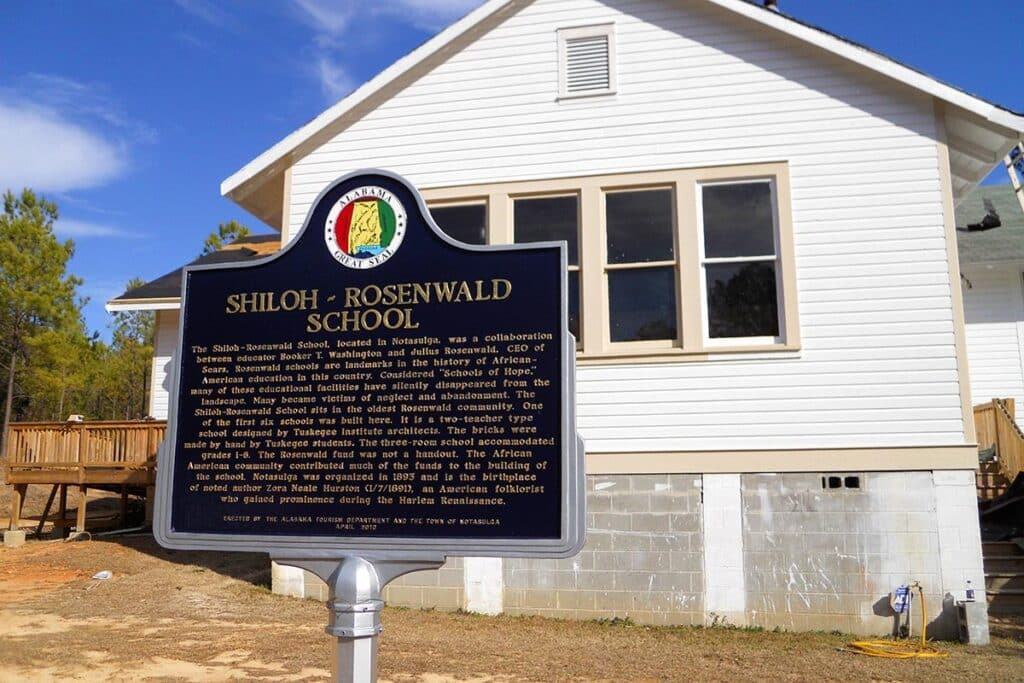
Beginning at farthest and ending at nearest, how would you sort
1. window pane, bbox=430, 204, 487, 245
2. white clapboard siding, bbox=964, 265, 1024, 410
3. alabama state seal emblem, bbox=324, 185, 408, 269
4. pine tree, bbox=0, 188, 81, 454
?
pine tree, bbox=0, 188, 81, 454 < white clapboard siding, bbox=964, 265, 1024, 410 < window pane, bbox=430, 204, 487, 245 < alabama state seal emblem, bbox=324, 185, 408, 269

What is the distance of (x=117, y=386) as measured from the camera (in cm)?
4312

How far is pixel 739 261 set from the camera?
9945mm

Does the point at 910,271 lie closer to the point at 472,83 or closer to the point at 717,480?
the point at 717,480

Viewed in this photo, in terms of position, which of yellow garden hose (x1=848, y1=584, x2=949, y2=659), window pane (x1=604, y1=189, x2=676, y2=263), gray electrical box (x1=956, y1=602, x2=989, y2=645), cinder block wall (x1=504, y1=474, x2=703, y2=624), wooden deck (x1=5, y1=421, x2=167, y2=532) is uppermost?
window pane (x1=604, y1=189, x2=676, y2=263)

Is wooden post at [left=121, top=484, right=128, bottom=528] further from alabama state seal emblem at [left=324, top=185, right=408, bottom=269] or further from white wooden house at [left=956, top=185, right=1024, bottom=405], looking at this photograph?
white wooden house at [left=956, top=185, right=1024, bottom=405]

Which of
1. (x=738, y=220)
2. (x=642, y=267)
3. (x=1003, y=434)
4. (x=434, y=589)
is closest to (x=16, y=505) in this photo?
(x=434, y=589)

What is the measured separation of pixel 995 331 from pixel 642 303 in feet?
37.0

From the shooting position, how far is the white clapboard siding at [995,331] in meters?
17.1

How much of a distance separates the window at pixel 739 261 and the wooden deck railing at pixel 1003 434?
253 inches

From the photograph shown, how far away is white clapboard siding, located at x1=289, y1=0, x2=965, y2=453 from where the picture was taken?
30.9 ft

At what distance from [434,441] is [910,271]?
7.29 metres

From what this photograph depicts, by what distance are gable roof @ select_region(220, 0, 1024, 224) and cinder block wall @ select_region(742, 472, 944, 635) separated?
13.7 ft

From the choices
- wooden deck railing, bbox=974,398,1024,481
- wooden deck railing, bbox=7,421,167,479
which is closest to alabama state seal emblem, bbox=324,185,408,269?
wooden deck railing, bbox=974,398,1024,481

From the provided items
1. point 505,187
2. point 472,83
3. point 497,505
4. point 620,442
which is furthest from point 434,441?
point 472,83
